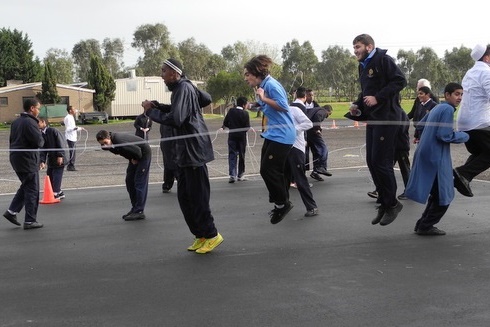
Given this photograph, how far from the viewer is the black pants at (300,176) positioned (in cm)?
937

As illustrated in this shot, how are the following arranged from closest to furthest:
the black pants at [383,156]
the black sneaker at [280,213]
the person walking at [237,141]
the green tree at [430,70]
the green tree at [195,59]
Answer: the black pants at [383,156] → the black sneaker at [280,213] → the person walking at [237,141] → the green tree at [430,70] → the green tree at [195,59]

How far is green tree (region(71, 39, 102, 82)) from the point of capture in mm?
127938

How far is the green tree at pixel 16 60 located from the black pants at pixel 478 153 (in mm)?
79614

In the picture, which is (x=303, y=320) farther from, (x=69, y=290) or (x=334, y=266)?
(x=69, y=290)

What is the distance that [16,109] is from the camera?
65062 millimetres

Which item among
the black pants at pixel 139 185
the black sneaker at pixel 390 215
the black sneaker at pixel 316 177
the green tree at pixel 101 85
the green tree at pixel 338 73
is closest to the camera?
the black sneaker at pixel 390 215

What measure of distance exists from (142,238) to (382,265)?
10.4 ft

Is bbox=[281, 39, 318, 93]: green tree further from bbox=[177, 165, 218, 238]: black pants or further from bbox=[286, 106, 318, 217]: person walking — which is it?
bbox=[177, 165, 218, 238]: black pants

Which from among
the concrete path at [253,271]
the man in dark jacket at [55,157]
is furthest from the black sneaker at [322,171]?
the man in dark jacket at [55,157]

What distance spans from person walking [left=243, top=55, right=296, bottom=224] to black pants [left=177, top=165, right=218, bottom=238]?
0.87 m

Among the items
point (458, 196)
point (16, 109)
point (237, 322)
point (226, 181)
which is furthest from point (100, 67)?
point (237, 322)

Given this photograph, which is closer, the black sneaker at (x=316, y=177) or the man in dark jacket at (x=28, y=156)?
the man in dark jacket at (x=28, y=156)

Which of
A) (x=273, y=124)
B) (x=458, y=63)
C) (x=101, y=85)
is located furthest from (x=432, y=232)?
(x=101, y=85)

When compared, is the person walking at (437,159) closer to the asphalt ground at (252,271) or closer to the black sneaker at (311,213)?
the asphalt ground at (252,271)
